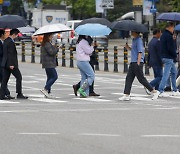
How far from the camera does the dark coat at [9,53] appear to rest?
2078 cm

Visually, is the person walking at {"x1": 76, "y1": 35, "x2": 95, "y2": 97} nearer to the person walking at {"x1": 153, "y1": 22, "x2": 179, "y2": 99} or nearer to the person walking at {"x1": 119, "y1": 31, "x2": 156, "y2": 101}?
the person walking at {"x1": 119, "y1": 31, "x2": 156, "y2": 101}

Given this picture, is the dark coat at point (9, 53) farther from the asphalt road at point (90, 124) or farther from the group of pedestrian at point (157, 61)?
the group of pedestrian at point (157, 61)

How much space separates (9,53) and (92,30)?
219 cm

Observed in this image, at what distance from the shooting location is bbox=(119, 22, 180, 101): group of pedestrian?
20.7 m

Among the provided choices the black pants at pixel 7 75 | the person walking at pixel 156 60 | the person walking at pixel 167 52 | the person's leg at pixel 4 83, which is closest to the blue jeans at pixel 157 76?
the person walking at pixel 156 60

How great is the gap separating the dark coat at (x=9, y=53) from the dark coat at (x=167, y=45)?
12.4 feet

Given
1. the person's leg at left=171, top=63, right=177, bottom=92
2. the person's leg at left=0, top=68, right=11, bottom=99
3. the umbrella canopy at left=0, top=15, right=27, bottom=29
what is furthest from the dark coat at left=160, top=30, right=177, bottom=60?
the person's leg at left=0, top=68, right=11, bottom=99

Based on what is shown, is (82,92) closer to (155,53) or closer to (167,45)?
(167,45)

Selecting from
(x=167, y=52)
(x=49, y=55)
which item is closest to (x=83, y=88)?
(x=49, y=55)

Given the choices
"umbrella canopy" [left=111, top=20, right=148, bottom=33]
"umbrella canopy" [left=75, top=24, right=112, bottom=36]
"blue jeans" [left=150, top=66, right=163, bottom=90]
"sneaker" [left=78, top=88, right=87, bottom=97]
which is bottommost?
"sneaker" [left=78, top=88, right=87, bottom=97]

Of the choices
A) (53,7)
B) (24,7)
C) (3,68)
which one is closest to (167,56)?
(3,68)

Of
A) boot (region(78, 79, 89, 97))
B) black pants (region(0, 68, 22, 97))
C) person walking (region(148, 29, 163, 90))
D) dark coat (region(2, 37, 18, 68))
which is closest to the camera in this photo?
dark coat (region(2, 37, 18, 68))

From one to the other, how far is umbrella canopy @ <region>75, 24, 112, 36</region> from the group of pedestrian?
0.85m

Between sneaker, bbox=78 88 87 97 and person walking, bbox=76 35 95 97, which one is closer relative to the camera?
person walking, bbox=76 35 95 97
